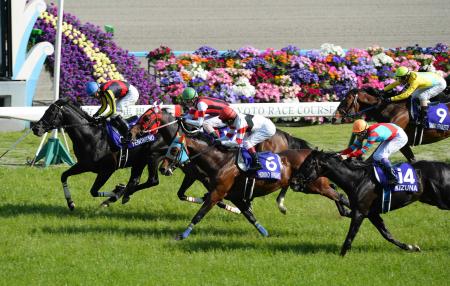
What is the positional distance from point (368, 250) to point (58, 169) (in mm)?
6582

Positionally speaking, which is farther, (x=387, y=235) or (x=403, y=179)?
(x=387, y=235)

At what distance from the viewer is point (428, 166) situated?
431 inches

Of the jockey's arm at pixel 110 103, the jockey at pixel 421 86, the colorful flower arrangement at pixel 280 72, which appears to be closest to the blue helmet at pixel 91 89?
the jockey's arm at pixel 110 103

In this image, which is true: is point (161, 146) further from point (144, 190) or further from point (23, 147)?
point (23, 147)

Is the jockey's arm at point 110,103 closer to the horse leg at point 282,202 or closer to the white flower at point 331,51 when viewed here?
the horse leg at point 282,202

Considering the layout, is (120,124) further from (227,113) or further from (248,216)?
(248,216)

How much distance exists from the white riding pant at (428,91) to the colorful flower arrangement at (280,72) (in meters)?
5.22

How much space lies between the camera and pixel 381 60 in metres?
21.3

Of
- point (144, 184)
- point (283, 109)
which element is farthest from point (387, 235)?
point (283, 109)

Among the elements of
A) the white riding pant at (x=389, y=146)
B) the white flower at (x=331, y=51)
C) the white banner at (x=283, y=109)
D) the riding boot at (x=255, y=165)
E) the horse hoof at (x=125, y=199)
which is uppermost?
the white flower at (x=331, y=51)

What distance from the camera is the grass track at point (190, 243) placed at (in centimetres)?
982

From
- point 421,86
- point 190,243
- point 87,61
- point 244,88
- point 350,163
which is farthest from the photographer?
point 244,88

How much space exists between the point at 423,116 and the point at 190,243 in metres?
5.24

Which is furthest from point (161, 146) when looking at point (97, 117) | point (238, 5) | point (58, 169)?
point (238, 5)
